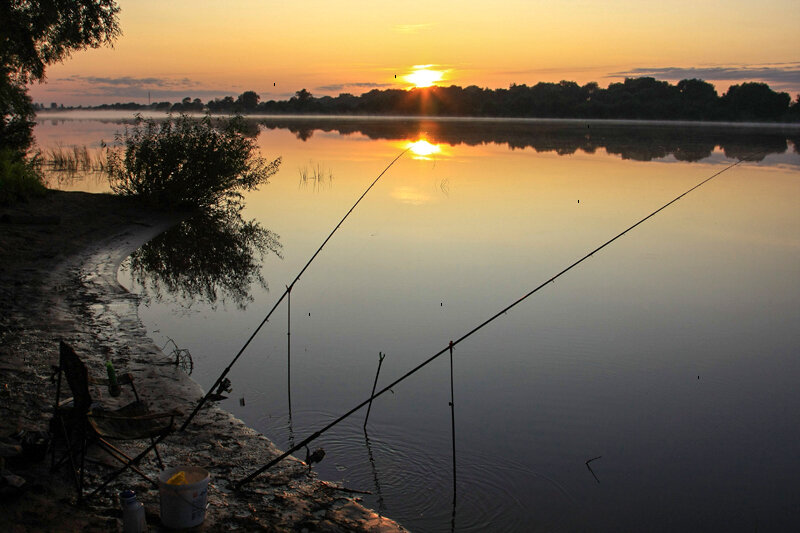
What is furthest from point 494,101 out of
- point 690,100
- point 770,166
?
point 770,166

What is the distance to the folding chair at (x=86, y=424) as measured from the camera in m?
3.79

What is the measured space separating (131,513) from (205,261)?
9965mm

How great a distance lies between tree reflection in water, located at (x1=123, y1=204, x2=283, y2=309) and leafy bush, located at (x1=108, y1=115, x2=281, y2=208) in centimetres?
99

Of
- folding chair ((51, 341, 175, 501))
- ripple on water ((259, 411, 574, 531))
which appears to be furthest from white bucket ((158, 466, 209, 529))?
ripple on water ((259, 411, 574, 531))

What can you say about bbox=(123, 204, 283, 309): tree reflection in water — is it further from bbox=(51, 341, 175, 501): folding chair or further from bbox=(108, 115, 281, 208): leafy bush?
bbox=(51, 341, 175, 501): folding chair

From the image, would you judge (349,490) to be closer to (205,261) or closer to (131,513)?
(131,513)

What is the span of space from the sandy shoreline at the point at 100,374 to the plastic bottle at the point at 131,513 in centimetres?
19

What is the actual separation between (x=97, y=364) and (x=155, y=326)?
228 centimetres

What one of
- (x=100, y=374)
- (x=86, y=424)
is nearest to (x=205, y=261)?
(x=100, y=374)

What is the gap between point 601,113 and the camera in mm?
108625

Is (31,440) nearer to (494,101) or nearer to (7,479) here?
(7,479)

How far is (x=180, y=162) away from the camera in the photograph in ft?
59.1

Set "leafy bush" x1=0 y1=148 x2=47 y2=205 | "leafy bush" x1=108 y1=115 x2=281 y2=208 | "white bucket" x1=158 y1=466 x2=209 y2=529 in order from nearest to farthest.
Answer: "white bucket" x1=158 y1=466 x2=209 y2=529 < "leafy bush" x1=0 y1=148 x2=47 y2=205 < "leafy bush" x1=108 y1=115 x2=281 y2=208

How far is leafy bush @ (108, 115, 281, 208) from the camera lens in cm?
1781
